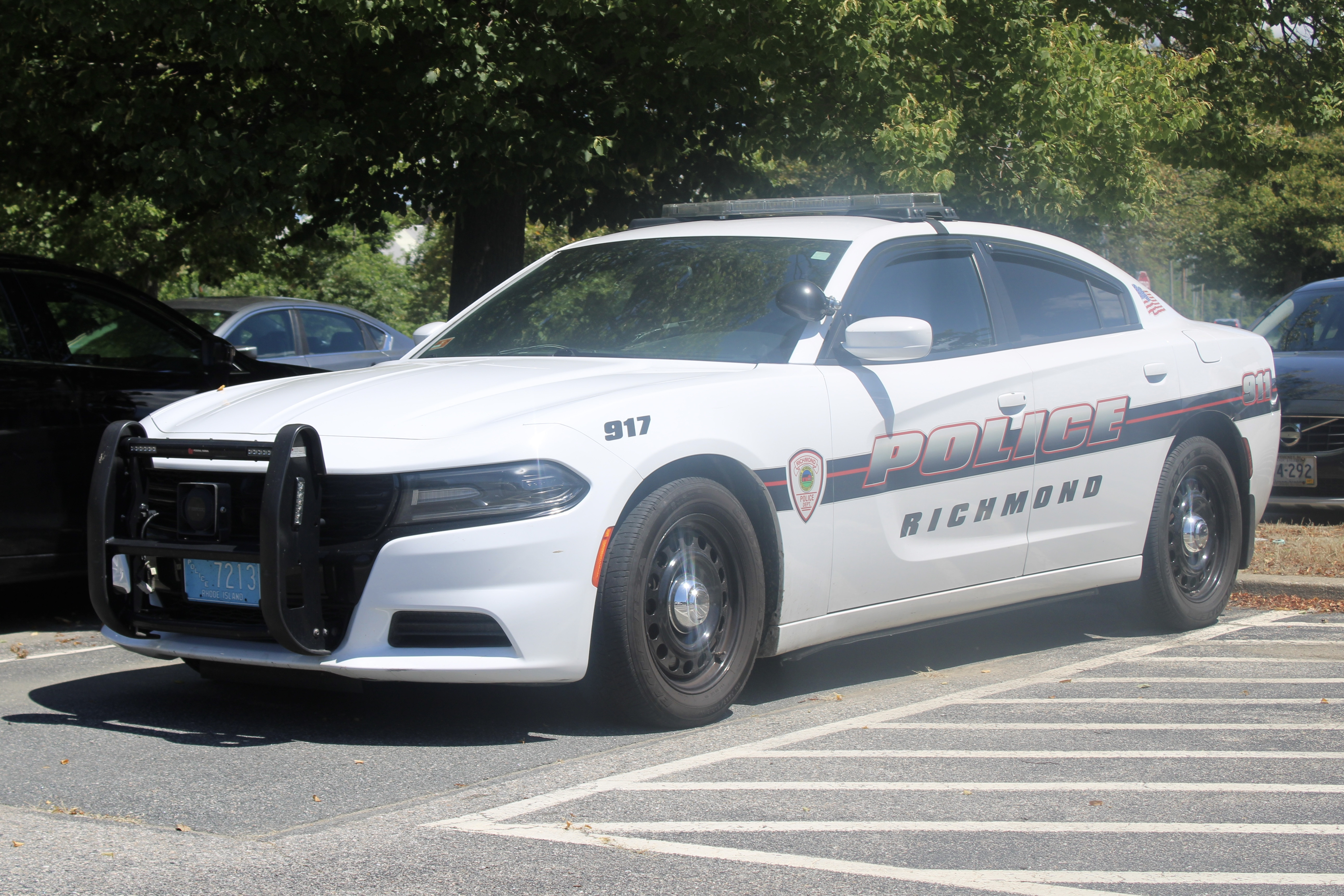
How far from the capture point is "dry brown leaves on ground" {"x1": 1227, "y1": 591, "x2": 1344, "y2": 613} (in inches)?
321

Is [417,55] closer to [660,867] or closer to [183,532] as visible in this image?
[183,532]

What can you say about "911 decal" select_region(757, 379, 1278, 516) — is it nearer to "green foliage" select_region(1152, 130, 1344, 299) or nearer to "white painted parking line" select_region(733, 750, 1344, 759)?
"white painted parking line" select_region(733, 750, 1344, 759)

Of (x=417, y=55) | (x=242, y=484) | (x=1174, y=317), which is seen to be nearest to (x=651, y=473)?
(x=242, y=484)

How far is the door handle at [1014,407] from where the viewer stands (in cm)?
629

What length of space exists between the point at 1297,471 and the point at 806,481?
20.7 ft

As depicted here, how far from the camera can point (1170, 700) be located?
5.84 metres

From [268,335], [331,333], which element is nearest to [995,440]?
[268,335]

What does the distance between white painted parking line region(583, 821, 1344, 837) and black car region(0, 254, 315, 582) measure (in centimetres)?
414

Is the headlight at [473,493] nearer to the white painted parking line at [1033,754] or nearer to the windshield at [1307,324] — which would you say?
the white painted parking line at [1033,754]

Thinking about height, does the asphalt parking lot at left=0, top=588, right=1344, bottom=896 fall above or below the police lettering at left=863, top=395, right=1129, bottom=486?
below

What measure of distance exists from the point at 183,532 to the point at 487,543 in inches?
43.4

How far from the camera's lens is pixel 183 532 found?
5.11 m

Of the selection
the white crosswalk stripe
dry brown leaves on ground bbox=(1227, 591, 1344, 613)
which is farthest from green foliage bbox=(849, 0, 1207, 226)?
the white crosswalk stripe

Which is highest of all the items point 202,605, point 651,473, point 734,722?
point 651,473
